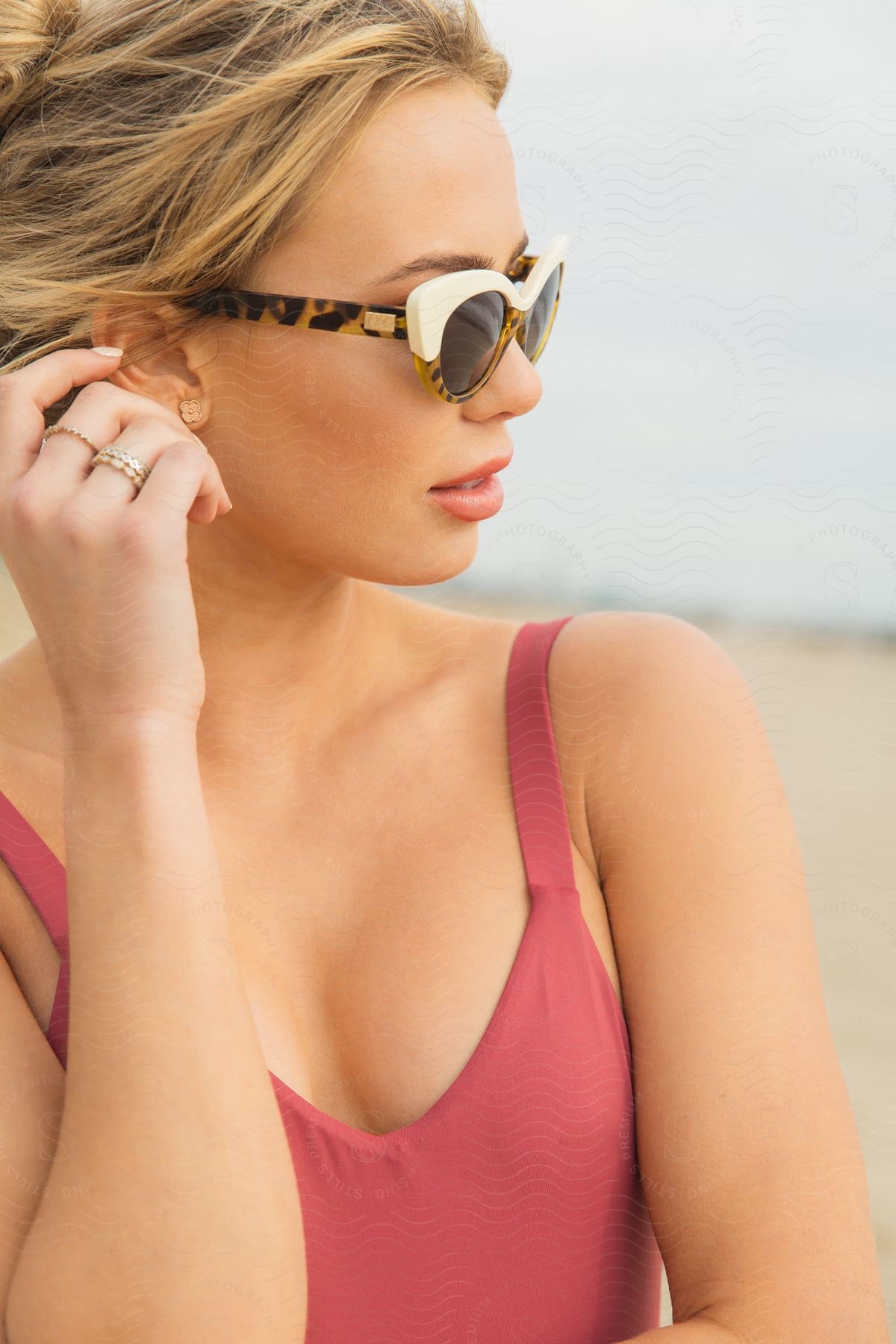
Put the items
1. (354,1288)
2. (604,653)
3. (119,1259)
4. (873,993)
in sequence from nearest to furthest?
(119,1259), (354,1288), (604,653), (873,993)

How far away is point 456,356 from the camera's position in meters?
1.15

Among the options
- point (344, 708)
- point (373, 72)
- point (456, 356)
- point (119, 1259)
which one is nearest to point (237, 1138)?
point (119, 1259)

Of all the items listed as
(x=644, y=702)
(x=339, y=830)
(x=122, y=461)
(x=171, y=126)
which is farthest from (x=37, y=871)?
(x=171, y=126)

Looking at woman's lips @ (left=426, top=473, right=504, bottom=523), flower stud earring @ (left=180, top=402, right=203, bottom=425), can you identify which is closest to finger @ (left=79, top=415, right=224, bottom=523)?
flower stud earring @ (left=180, top=402, right=203, bottom=425)

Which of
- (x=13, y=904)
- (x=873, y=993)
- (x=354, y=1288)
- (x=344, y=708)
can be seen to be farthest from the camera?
(x=873, y=993)

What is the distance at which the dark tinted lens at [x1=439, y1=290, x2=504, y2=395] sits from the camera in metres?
1.14

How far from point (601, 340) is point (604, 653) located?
13.9 inches

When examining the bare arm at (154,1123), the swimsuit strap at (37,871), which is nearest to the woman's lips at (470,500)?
the bare arm at (154,1123)

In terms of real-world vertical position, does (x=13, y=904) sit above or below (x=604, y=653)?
below

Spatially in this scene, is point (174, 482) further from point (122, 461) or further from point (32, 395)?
point (32, 395)

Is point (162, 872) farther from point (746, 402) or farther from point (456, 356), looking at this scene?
point (746, 402)

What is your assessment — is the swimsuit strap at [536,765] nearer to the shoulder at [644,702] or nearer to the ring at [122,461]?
the shoulder at [644,702]

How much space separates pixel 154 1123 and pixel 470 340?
0.78m

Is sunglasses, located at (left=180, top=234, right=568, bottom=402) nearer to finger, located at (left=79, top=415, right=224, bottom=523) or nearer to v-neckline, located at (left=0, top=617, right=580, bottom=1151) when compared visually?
finger, located at (left=79, top=415, right=224, bottom=523)
